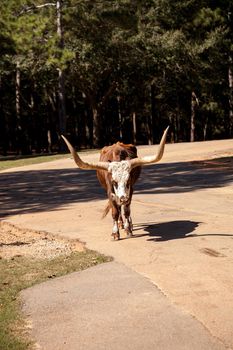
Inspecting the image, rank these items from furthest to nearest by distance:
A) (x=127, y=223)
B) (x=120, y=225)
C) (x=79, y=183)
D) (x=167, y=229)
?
(x=79, y=183)
(x=120, y=225)
(x=167, y=229)
(x=127, y=223)

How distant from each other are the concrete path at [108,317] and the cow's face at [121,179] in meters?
1.93

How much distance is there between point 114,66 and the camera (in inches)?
1676

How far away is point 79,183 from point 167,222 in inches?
368

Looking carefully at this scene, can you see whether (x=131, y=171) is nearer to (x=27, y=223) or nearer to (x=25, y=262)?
(x=25, y=262)

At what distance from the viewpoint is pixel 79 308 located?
6664 mm

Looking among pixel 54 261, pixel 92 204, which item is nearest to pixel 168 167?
pixel 92 204

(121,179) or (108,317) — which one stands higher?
(121,179)

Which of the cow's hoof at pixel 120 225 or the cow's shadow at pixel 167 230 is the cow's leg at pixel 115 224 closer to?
the cow's shadow at pixel 167 230

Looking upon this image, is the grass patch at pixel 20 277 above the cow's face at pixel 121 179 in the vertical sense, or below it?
below

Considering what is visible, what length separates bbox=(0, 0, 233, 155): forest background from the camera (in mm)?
37594

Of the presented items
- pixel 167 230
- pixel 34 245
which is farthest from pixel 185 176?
pixel 34 245

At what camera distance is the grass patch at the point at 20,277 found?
19.2ft

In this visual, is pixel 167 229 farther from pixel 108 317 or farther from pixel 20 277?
pixel 108 317

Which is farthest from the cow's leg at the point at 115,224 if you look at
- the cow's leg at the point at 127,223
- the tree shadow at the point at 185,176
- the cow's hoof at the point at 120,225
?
the tree shadow at the point at 185,176
